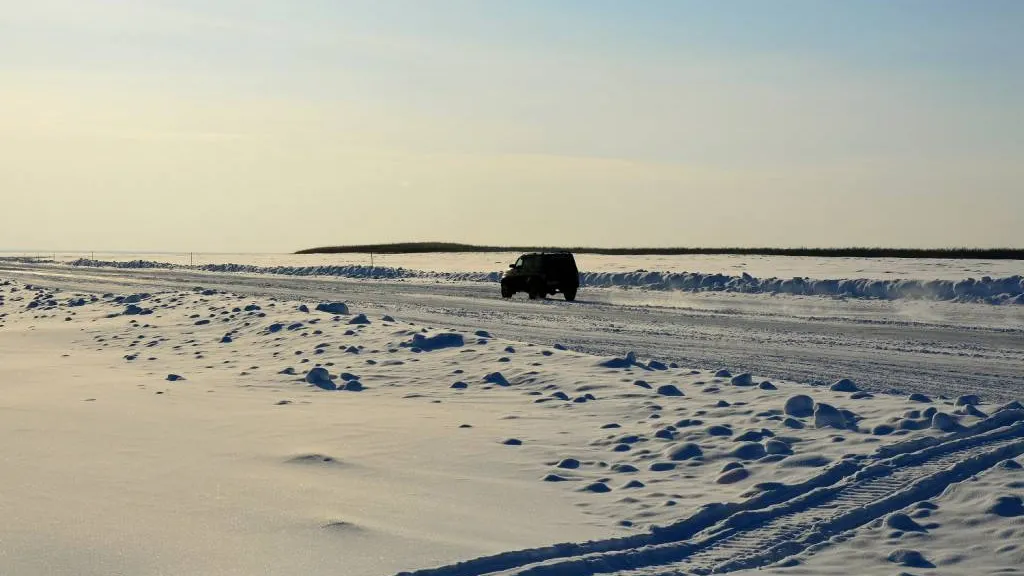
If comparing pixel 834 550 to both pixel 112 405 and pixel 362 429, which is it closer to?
pixel 362 429

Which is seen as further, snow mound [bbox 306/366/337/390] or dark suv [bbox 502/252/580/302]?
dark suv [bbox 502/252/580/302]

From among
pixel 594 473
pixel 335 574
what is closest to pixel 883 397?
pixel 594 473

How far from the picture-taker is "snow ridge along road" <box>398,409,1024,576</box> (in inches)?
205

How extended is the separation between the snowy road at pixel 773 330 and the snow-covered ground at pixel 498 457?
153mm

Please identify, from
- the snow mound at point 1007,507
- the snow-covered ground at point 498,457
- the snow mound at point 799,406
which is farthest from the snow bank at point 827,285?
the snow mound at point 1007,507

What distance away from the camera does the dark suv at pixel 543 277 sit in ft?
103

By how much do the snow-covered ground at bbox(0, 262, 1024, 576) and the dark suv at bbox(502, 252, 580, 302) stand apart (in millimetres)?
15260

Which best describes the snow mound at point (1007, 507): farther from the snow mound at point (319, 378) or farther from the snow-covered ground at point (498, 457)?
the snow mound at point (319, 378)

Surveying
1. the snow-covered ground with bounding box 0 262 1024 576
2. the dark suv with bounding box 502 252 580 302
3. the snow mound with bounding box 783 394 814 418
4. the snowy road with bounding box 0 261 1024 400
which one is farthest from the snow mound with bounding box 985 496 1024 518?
the dark suv with bounding box 502 252 580 302

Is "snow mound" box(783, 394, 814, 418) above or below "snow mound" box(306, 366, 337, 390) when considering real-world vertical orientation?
above

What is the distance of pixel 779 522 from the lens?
19.8 ft

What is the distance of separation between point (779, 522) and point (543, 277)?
84.3 ft

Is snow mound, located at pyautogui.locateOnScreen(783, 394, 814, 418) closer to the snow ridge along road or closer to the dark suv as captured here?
the snow ridge along road

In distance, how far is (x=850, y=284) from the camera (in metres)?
33.9
